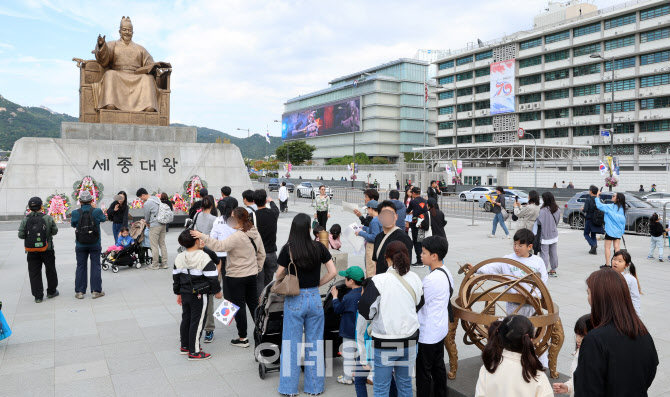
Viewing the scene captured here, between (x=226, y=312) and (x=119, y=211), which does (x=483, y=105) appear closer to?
(x=119, y=211)

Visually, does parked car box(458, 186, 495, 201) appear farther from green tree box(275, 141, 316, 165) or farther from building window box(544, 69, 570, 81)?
green tree box(275, 141, 316, 165)

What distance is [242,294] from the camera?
18.4ft

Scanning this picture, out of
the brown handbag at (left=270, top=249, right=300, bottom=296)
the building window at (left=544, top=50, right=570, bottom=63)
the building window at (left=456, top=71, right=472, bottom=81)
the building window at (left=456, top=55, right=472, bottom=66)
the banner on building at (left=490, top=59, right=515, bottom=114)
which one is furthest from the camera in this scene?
the building window at (left=456, top=71, right=472, bottom=81)

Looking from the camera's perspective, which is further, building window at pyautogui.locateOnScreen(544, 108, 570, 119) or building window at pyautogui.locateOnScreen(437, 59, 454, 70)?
building window at pyautogui.locateOnScreen(437, 59, 454, 70)

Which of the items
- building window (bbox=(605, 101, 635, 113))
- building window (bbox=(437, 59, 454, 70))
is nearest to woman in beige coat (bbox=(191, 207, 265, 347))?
building window (bbox=(605, 101, 635, 113))

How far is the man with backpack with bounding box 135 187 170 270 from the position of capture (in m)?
9.94

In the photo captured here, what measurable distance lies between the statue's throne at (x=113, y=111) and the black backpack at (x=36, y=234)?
10.9 meters

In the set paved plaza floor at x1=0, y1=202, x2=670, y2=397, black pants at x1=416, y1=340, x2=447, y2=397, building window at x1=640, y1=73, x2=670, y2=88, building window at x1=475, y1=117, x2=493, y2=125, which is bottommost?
paved plaza floor at x1=0, y1=202, x2=670, y2=397

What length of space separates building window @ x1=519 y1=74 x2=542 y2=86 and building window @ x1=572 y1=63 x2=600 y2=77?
4.70 meters

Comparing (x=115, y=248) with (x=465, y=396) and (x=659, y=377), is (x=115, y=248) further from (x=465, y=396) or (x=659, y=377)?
(x=659, y=377)

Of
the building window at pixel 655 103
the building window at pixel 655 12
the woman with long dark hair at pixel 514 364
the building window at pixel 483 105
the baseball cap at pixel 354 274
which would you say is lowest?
the woman with long dark hair at pixel 514 364

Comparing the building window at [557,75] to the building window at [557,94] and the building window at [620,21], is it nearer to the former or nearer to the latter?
the building window at [557,94]

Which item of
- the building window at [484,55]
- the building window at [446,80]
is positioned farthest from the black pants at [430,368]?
the building window at [446,80]

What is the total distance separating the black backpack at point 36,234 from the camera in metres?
7.35
